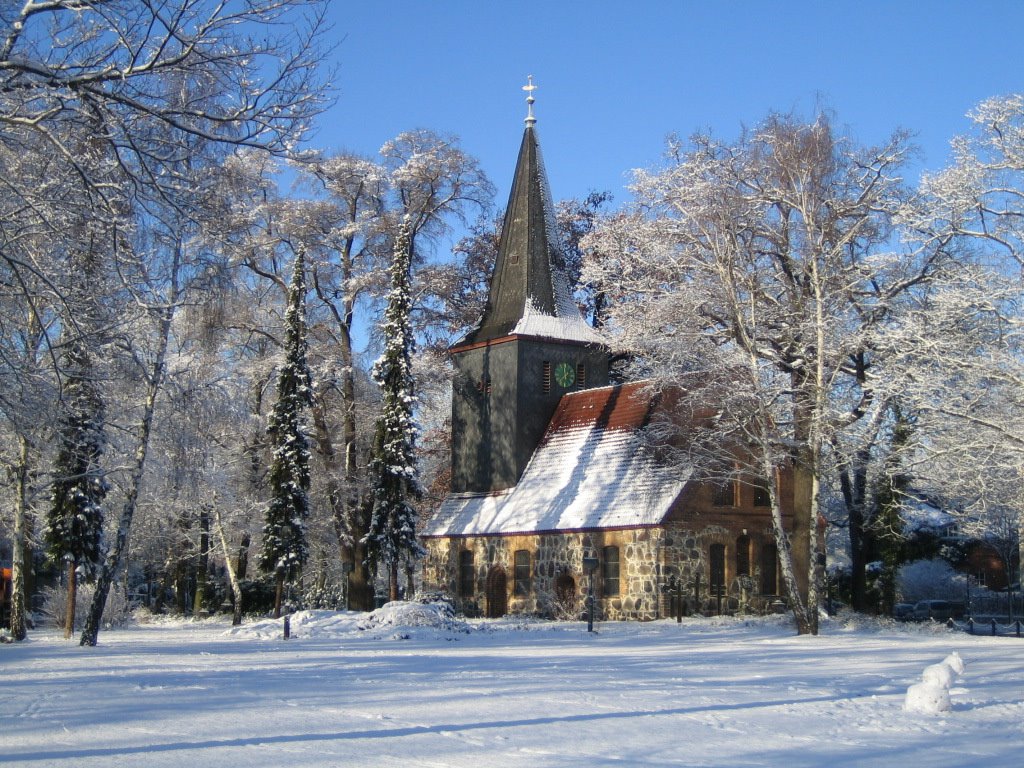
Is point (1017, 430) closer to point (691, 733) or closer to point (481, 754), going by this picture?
point (691, 733)

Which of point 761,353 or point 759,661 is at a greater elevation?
point 761,353

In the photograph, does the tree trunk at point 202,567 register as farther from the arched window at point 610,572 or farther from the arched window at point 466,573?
the arched window at point 610,572

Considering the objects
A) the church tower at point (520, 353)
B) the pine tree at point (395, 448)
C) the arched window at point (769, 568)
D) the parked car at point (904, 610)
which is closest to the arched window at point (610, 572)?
the arched window at point (769, 568)

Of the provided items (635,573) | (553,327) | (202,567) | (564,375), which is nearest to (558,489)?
(635,573)

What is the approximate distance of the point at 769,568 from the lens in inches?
1369

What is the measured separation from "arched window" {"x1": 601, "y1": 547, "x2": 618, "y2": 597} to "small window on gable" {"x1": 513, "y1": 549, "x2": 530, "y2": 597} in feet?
11.2

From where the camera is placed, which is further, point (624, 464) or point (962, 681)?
point (624, 464)

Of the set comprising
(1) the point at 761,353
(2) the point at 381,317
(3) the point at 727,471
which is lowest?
(3) the point at 727,471

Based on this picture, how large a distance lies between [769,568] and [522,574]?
777 cm

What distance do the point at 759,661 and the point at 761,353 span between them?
11.0 metres

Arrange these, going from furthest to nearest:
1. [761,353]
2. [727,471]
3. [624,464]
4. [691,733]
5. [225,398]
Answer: [624,464]
[727,471]
[761,353]
[225,398]
[691,733]

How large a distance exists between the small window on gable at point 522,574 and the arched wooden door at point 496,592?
0.80 meters

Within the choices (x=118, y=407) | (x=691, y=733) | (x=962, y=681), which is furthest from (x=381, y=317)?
(x=691, y=733)

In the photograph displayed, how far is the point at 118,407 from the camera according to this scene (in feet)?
A: 74.3
